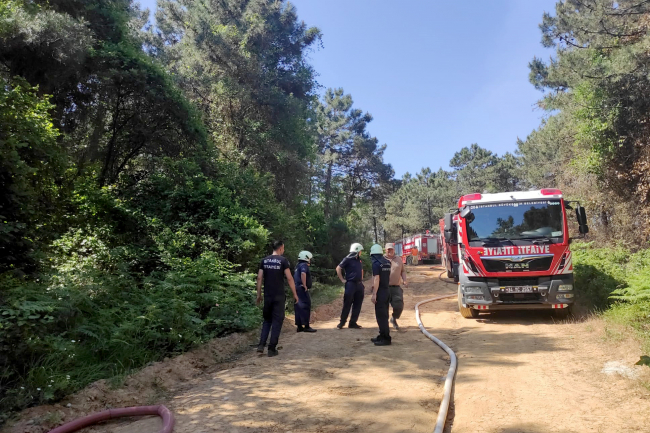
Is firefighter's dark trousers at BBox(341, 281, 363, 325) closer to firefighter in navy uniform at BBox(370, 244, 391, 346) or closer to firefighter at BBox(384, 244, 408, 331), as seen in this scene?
firefighter at BBox(384, 244, 408, 331)

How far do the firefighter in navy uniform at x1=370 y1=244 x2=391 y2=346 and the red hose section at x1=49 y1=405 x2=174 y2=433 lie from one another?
13.5 feet

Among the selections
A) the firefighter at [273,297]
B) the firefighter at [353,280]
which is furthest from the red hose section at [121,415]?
the firefighter at [353,280]

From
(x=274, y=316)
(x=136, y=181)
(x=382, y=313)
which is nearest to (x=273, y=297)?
(x=274, y=316)

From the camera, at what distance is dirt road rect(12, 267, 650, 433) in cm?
393

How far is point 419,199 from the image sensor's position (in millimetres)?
69125

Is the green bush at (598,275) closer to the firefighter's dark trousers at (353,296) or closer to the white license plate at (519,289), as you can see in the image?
the white license plate at (519,289)

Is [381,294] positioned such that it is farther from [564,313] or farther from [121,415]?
[564,313]

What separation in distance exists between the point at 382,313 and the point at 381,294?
38 cm

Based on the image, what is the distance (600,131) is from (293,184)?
1515cm

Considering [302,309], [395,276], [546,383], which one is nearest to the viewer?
[546,383]

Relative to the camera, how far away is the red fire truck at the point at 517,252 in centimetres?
890

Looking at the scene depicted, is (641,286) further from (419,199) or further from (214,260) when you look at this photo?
(419,199)

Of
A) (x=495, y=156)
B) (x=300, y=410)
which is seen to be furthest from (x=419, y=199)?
(x=300, y=410)

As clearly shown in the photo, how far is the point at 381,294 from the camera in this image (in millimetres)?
7562
